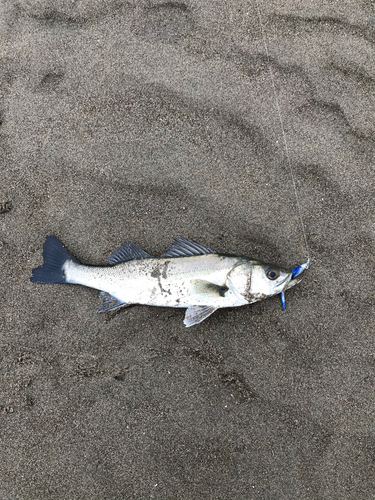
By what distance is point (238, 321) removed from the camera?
316 cm

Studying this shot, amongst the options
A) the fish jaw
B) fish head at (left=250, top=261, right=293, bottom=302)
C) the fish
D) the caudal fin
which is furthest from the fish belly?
the fish jaw

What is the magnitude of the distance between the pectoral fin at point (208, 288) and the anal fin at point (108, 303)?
64 centimetres

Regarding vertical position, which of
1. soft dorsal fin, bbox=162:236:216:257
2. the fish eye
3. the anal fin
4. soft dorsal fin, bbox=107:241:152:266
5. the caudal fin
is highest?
the fish eye

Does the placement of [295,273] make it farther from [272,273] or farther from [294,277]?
[272,273]

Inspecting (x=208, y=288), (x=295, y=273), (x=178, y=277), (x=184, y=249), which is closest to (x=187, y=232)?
(x=184, y=249)

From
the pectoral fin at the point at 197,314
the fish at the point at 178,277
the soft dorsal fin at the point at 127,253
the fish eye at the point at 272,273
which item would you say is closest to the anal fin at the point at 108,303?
the fish at the point at 178,277

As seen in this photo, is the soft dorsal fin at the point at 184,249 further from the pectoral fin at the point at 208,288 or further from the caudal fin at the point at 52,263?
the caudal fin at the point at 52,263

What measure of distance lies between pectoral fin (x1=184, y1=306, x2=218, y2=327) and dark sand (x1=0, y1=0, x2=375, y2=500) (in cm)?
20

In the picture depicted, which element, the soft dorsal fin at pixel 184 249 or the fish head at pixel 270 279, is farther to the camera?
the soft dorsal fin at pixel 184 249

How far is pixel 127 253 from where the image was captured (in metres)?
3.10

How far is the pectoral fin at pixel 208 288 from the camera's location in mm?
2943

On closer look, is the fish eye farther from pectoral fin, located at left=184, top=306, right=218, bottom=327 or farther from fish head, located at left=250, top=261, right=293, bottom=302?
pectoral fin, located at left=184, top=306, right=218, bottom=327

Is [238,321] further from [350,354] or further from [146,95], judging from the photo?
[146,95]

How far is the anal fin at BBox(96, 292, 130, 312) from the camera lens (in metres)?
3.08
